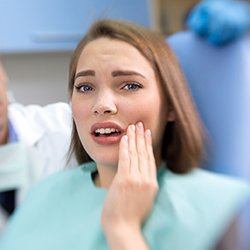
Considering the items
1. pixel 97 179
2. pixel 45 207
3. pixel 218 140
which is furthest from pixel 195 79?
pixel 45 207

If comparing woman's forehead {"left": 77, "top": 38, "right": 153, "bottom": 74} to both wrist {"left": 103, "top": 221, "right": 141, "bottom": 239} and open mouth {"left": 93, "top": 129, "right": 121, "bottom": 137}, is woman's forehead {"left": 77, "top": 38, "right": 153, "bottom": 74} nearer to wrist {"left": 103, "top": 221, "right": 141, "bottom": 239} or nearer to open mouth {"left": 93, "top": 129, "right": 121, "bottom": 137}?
open mouth {"left": 93, "top": 129, "right": 121, "bottom": 137}

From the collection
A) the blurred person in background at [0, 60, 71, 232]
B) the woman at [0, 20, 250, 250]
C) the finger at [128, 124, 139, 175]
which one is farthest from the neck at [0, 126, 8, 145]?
the finger at [128, 124, 139, 175]

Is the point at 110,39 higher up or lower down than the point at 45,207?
higher up

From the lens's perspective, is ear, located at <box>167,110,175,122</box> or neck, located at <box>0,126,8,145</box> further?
neck, located at <box>0,126,8,145</box>

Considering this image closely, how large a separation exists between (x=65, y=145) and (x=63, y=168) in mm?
53

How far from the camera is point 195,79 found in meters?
0.64

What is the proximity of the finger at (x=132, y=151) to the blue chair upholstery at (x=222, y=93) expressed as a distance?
4.4 inches

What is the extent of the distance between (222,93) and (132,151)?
0.15 m

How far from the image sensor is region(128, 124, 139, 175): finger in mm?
538

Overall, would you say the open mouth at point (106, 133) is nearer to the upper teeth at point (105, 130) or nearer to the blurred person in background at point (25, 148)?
the upper teeth at point (105, 130)

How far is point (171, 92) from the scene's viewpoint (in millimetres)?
563

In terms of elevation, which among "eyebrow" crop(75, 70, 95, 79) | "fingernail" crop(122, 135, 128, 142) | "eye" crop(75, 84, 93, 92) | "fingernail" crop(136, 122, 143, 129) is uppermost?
"eyebrow" crop(75, 70, 95, 79)

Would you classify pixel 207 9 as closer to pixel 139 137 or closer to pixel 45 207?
pixel 139 137

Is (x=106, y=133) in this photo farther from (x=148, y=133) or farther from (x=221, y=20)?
(x=221, y=20)
